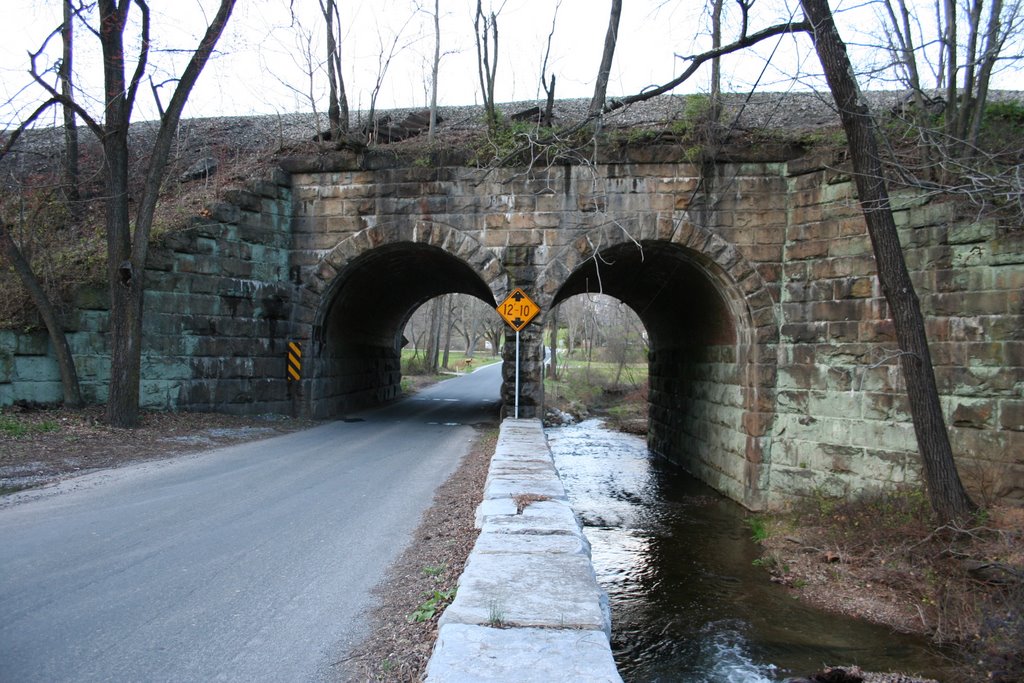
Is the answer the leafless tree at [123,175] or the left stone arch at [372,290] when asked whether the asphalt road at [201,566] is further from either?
the left stone arch at [372,290]

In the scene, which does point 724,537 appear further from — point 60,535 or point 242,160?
point 242,160

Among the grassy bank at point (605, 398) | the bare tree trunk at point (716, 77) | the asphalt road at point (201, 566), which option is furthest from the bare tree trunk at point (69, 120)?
the grassy bank at point (605, 398)

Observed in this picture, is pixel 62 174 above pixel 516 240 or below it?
above

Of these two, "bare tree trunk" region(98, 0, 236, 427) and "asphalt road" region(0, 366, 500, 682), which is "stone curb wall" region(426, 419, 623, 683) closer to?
"asphalt road" region(0, 366, 500, 682)

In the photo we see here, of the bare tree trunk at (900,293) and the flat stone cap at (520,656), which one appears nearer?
the flat stone cap at (520,656)

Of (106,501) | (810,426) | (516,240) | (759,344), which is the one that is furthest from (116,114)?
(810,426)

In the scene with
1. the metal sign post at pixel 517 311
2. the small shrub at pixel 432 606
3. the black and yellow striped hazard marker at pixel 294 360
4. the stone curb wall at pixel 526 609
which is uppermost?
the metal sign post at pixel 517 311

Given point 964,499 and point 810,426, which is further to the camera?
point 810,426

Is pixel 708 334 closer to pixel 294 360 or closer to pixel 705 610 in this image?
pixel 705 610

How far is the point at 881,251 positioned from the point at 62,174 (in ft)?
56.8

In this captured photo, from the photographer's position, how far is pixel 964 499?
29.0 ft

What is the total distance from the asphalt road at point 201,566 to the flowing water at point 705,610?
251 centimetres

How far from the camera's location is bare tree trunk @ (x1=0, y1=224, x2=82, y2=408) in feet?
39.1

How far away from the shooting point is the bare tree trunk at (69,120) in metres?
13.1
